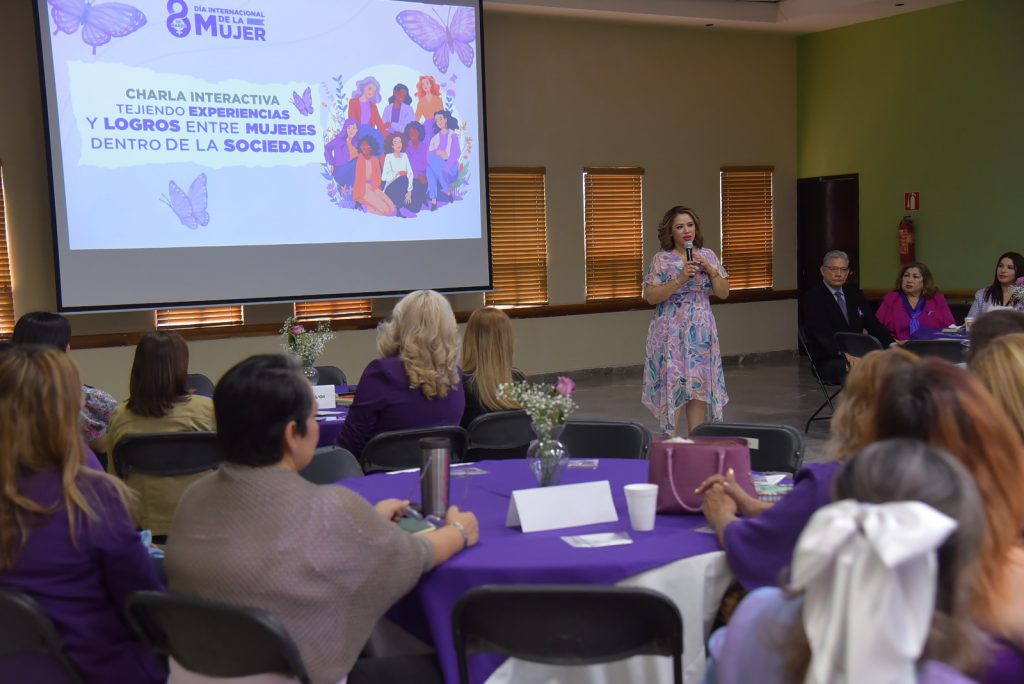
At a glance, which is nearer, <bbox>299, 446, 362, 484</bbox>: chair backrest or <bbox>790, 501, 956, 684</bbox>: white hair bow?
<bbox>790, 501, 956, 684</bbox>: white hair bow

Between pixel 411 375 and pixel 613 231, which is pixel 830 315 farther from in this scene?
pixel 411 375

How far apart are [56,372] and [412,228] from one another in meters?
7.29

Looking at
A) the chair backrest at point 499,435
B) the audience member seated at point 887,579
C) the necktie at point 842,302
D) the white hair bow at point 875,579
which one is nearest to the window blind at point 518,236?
the necktie at point 842,302

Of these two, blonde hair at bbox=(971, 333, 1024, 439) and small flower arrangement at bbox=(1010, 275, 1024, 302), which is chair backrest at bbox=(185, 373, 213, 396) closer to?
blonde hair at bbox=(971, 333, 1024, 439)

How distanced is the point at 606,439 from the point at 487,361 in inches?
32.0

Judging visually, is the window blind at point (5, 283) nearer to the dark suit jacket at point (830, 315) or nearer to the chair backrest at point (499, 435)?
the chair backrest at point (499, 435)

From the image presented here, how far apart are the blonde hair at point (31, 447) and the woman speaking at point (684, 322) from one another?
15.5 ft

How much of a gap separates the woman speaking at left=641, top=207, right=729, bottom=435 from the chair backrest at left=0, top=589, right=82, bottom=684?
4740mm

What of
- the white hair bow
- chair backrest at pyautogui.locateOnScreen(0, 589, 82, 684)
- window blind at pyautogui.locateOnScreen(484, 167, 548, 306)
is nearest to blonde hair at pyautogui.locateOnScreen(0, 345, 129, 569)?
chair backrest at pyautogui.locateOnScreen(0, 589, 82, 684)

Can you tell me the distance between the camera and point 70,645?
230cm

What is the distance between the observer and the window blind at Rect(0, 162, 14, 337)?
8.37 m

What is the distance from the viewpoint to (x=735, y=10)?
444 inches

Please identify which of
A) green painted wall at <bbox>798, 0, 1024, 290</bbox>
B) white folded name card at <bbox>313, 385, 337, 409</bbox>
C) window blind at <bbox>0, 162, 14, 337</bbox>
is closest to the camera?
white folded name card at <bbox>313, 385, 337, 409</bbox>

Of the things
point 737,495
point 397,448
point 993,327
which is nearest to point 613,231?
point 397,448
